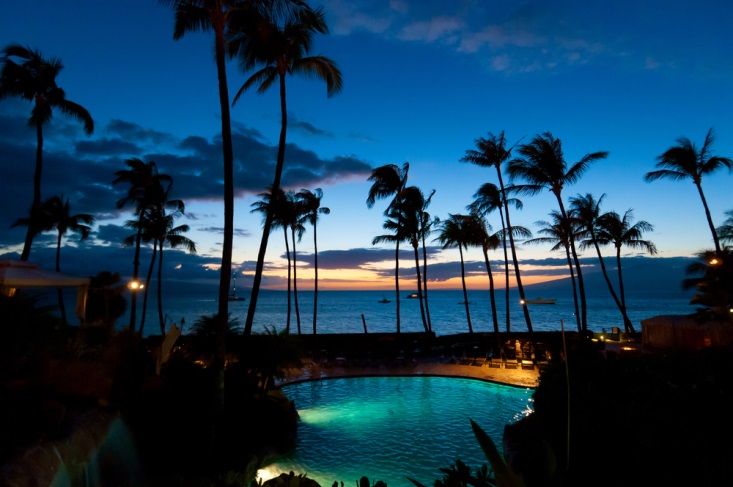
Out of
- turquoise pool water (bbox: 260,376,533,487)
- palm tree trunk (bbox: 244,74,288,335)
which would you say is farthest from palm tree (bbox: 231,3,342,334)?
turquoise pool water (bbox: 260,376,533,487)

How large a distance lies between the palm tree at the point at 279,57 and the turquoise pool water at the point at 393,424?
12.5ft

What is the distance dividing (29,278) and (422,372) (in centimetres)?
1428

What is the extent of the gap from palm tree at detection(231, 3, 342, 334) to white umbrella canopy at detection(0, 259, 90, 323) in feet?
17.8

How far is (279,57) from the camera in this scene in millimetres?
12680

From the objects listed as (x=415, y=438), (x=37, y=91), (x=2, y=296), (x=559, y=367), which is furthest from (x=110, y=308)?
(x=559, y=367)

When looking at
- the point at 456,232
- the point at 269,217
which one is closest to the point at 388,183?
the point at 456,232

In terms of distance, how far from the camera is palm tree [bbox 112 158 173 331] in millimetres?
25547

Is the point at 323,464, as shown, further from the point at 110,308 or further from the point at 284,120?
the point at 110,308

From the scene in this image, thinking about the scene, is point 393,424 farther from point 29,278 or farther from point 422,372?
point 29,278

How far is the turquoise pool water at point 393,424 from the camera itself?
8328mm

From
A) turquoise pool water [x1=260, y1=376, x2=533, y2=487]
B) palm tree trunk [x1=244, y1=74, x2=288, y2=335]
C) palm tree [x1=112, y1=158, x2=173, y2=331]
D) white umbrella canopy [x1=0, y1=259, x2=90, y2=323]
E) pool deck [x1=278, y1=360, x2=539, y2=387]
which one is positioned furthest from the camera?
palm tree [x1=112, y1=158, x2=173, y2=331]

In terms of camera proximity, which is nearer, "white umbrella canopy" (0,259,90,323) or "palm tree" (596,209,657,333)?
"white umbrella canopy" (0,259,90,323)

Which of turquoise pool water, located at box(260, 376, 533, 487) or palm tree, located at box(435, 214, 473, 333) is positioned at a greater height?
palm tree, located at box(435, 214, 473, 333)

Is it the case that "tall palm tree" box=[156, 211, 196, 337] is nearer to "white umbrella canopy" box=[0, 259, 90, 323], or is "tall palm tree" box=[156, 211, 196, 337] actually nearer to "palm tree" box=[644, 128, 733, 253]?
"white umbrella canopy" box=[0, 259, 90, 323]
